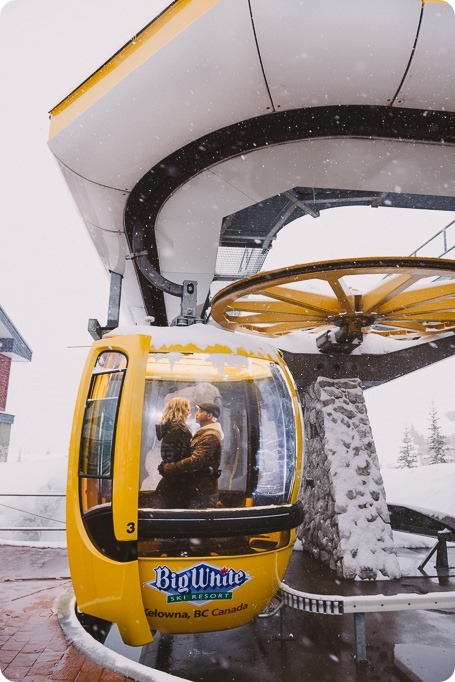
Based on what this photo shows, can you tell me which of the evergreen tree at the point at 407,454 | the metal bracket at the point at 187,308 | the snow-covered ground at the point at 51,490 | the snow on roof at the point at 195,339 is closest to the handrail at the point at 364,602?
the snow on roof at the point at 195,339

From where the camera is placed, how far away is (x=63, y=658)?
2.92 meters

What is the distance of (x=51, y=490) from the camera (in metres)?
16.9

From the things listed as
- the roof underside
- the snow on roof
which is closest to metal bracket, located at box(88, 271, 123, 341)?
the roof underside

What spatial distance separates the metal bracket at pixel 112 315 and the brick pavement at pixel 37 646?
6.96ft

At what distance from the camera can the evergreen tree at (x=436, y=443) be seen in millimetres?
21938

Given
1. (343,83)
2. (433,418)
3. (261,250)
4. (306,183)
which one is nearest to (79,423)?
(306,183)

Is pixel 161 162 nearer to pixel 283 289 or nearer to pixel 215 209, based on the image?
pixel 215 209

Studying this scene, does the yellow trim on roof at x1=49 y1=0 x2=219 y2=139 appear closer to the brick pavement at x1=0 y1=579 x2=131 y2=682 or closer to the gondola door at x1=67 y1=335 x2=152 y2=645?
the gondola door at x1=67 y1=335 x2=152 y2=645

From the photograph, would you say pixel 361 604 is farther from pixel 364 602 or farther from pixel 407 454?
pixel 407 454

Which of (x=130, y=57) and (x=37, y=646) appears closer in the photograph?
(x=130, y=57)

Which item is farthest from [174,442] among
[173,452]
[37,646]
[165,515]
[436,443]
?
[436,443]

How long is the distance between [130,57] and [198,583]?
3.07m

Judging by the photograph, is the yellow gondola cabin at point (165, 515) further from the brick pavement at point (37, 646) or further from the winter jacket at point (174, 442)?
the brick pavement at point (37, 646)

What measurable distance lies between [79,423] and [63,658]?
141 cm
